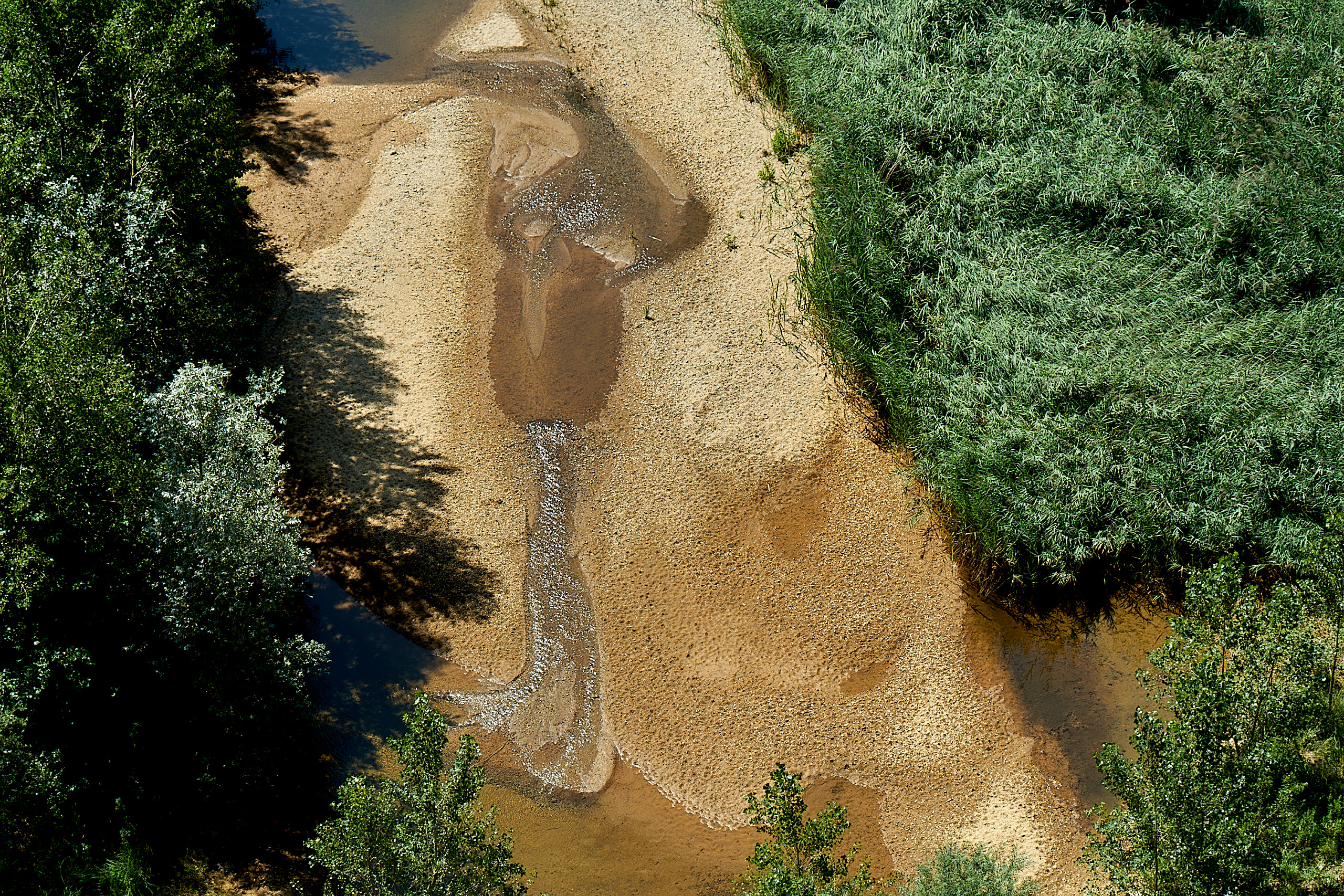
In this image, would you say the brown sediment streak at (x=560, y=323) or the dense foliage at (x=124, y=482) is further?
the brown sediment streak at (x=560, y=323)

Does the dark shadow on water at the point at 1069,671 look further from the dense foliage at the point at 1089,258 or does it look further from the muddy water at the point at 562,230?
A: the muddy water at the point at 562,230

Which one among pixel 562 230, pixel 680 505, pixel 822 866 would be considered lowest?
pixel 680 505

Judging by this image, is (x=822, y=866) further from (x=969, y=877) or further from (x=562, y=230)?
(x=562, y=230)

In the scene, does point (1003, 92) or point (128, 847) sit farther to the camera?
point (1003, 92)

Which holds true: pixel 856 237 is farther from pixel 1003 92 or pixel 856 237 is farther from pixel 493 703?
pixel 493 703

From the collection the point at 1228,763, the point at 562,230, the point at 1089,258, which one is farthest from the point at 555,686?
the point at 1089,258

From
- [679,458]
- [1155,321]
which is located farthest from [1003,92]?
[679,458]

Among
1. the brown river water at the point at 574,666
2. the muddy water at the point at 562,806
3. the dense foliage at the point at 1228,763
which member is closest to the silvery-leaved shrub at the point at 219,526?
the muddy water at the point at 562,806
